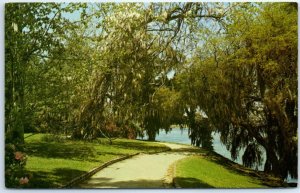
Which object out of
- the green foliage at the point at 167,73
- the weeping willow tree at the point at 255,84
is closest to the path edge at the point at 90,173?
the green foliage at the point at 167,73

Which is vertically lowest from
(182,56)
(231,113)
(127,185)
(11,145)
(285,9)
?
(127,185)

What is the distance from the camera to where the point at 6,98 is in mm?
5078

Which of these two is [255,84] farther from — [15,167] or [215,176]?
[15,167]

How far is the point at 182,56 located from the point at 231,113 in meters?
0.73

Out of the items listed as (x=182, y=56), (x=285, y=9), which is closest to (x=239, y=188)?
(x=182, y=56)

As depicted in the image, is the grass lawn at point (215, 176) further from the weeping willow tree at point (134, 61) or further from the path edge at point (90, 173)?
the weeping willow tree at point (134, 61)

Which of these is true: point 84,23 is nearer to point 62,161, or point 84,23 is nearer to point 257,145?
point 62,161

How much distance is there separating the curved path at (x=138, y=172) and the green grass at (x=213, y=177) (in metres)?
0.13

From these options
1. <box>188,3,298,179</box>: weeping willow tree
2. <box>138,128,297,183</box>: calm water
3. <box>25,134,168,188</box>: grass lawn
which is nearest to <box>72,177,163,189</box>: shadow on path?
<box>25,134,168,188</box>: grass lawn

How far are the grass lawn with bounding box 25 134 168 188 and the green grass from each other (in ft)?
1.05

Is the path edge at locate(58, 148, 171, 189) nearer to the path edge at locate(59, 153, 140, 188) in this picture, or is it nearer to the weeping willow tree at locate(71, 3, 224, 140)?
the path edge at locate(59, 153, 140, 188)

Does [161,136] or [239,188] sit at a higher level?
[161,136]

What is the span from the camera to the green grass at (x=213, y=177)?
202 inches

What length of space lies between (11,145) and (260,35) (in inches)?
100
